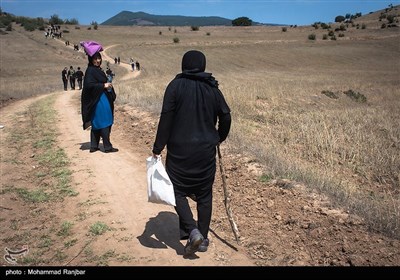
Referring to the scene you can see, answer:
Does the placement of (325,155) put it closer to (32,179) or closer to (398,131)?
(398,131)

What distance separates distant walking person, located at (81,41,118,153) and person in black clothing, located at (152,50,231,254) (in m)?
Answer: 4.17

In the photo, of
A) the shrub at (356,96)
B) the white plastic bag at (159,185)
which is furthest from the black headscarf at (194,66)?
the shrub at (356,96)

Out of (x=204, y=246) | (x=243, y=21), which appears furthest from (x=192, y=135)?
(x=243, y=21)

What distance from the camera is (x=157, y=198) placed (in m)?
3.80

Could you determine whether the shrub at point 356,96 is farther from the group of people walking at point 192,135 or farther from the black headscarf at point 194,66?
the black headscarf at point 194,66

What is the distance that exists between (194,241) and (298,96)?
17838 mm

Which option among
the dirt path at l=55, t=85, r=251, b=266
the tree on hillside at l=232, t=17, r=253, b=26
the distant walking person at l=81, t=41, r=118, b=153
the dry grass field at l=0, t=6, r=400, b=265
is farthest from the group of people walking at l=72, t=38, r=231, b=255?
the tree on hillside at l=232, t=17, r=253, b=26

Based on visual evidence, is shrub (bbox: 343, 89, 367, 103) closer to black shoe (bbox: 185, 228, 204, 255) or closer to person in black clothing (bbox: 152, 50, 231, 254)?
person in black clothing (bbox: 152, 50, 231, 254)

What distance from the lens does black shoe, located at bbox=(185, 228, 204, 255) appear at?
12.0 ft

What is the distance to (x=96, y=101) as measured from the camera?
7.59 m

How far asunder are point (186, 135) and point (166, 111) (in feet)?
1.02

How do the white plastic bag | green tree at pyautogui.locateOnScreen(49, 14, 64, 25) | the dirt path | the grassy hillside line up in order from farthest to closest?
1. green tree at pyautogui.locateOnScreen(49, 14, 64, 25)
2. the grassy hillside
3. the dirt path
4. the white plastic bag

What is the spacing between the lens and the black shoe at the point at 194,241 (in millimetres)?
3668

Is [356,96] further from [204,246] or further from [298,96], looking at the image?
[204,246]
